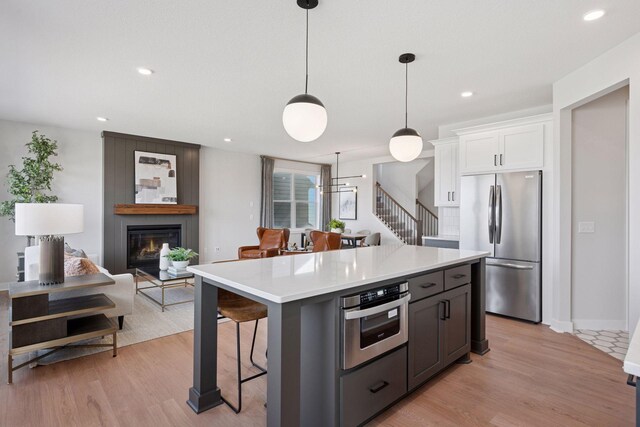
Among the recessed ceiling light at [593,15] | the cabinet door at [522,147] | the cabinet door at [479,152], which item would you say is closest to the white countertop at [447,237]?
the cabinet door at [479,152]

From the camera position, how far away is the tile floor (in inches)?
118

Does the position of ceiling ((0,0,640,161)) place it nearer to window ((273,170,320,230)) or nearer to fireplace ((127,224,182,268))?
fireplace ((127,224,182,268))

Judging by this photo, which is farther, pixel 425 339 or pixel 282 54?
pixel 282 54

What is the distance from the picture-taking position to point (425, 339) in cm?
225

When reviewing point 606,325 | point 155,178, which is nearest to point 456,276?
point 606,325

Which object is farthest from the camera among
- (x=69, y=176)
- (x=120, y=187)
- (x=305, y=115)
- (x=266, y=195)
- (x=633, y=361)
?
(x=266, y=195)

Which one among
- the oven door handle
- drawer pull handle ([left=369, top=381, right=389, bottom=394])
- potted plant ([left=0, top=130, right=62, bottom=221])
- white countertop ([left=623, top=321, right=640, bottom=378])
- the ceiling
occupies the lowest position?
drawer pull handle ([left=369, top=381, right=389, bottom=394])

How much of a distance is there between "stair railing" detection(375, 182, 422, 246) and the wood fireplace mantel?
465cm

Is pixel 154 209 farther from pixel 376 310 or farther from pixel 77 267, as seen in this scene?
pixel 376 310

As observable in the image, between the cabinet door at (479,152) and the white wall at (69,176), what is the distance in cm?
604

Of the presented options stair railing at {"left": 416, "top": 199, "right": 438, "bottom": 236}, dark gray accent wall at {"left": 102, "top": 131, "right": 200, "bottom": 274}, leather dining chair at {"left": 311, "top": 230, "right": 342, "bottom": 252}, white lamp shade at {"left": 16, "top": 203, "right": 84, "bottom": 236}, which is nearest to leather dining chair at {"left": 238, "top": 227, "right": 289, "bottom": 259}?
leather dining chair at {"left": 311, "top": 230, "right": 342, "bottom": 252}

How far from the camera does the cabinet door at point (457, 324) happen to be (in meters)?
2.46

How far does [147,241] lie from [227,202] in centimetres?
190

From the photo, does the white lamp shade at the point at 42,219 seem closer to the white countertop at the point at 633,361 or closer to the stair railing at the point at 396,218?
the white countertop at the point at 633,361
